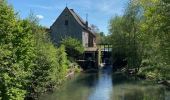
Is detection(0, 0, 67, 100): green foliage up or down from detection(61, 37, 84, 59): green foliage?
down

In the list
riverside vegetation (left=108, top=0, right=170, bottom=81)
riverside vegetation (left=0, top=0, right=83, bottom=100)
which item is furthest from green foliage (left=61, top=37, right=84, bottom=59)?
riverside vegetation (left=0, top=0, right=83, bottom=100)

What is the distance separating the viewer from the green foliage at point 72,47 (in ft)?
255

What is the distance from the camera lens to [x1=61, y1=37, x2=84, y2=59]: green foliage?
7762cm

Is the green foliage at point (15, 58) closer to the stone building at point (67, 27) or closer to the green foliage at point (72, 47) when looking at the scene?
the green foliage at point (72, 47)

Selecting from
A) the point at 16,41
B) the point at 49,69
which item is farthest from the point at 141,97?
the point at 16,41

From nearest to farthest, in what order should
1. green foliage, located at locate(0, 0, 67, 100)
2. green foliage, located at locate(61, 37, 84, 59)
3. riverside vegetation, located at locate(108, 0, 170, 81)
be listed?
green foliage, located at locate(0, 0, 67, 100)
riverside vegetation, located at locate(108, 0, 170, 81)
green foliage, located at locate(61, 37, 84, 59)

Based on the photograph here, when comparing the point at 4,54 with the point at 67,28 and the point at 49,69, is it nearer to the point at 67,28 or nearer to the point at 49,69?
the point at 49,69

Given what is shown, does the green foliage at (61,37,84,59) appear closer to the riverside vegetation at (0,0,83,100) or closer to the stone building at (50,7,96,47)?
the stone building at (50,7,96,47)

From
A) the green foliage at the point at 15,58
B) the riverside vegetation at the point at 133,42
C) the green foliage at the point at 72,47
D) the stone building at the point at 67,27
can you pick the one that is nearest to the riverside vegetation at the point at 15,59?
the green foliage at the point at 15,58

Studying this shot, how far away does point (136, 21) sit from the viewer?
7019 cm

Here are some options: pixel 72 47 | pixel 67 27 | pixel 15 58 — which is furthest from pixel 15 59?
pixel 67 27

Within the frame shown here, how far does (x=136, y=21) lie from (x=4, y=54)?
1950 inches

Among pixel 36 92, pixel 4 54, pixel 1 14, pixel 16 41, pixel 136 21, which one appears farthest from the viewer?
pixel 136 21

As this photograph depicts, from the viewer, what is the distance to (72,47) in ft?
256
